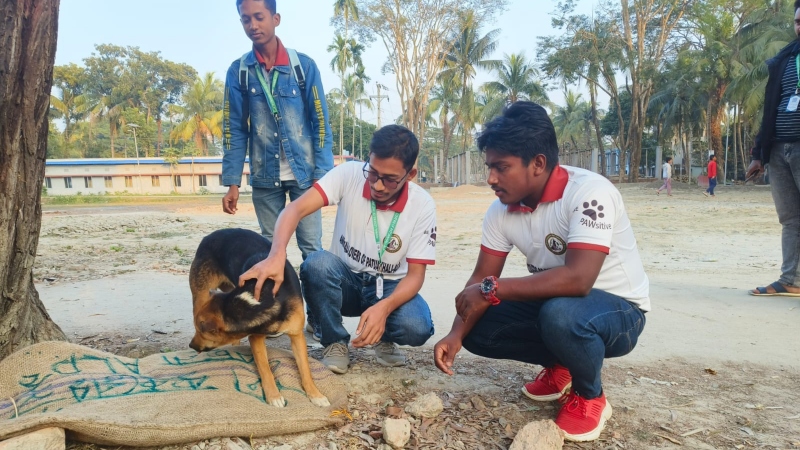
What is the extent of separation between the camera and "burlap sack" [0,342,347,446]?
7.07ft

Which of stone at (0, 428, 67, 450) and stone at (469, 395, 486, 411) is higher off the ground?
stone at (0, 428, 67, 450)

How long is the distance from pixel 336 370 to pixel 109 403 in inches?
45.8

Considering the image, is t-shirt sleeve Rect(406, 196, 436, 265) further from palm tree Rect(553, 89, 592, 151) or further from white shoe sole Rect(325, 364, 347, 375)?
palm tree Rect(553, 89, 592, 151)

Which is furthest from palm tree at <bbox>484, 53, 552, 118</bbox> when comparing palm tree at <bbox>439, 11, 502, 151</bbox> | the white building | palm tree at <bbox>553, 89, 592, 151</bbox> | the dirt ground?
the dirt ground

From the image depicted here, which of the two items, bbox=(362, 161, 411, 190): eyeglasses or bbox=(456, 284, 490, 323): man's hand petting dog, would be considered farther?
bbox=(362, 161, 411, 190): eyeglasses

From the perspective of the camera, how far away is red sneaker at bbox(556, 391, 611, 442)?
2340 millimetres

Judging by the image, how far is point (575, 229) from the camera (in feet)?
7.60

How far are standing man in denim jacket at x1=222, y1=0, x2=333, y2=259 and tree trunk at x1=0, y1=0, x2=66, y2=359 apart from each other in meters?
1.20

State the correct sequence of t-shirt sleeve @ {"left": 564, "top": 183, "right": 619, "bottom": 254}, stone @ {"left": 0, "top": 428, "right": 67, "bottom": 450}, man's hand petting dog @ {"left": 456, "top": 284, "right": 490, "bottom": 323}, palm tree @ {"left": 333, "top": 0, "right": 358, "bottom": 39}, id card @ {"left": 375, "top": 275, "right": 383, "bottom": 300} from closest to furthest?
stone @ {"left": 0, "top": 428, "right": 67, "bottom": 450} < t-shirt sleeve @ {"left": 564, "top": 183, "right": 619, "bottom": 254} < man's hand petting dog @ {"left": 456, "top": 284, "right": 490, "bottom": 323} < id card @ {"left": 375, "top": 275, "right": 383, "bottom": 300} < palm tree @ {"left": 333, "top": 0, "right": 358, "bottom": 39}

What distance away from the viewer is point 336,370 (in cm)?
302

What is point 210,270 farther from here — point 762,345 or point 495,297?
point 762,345

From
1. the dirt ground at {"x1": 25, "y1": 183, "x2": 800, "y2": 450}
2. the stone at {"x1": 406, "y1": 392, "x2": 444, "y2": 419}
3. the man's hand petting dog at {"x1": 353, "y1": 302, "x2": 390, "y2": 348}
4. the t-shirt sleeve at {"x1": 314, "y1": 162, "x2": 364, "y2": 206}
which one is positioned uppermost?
the t-shirt sleeve at {"x1": 314, "y1": 162, "x2": 364, "y2": 206}

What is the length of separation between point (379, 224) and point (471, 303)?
2.65 feet

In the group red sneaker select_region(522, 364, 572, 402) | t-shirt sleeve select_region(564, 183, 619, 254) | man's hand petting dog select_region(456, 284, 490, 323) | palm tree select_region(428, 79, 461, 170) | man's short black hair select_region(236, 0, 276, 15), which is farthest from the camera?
palm tree select_region(428, 79, 461, 170)
